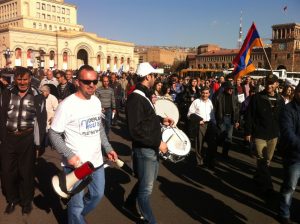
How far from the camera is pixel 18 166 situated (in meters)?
4.82

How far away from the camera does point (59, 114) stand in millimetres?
3439

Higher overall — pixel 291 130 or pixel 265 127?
pixel 291 130

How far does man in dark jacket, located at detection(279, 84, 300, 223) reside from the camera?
14.2 feet

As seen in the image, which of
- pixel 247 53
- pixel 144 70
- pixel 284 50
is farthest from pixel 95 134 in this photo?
pixel 284 50

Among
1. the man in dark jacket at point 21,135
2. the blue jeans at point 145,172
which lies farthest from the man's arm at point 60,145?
the man in dark jacket at point 21,135

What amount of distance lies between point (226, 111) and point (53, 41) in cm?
8094

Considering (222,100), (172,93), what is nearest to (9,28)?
(172,93)

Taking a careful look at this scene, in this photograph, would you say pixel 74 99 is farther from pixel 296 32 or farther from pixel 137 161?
pixel 296 32

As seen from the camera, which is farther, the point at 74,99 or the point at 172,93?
the point at 172,93

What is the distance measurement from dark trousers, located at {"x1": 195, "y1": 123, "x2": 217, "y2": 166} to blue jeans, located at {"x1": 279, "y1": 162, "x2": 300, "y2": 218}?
2.84 meters

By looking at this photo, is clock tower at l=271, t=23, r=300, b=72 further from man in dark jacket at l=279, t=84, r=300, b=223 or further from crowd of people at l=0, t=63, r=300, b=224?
man in dark jacket at l=279, t=84, r=300, b=223

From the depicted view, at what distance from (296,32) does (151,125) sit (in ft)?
340

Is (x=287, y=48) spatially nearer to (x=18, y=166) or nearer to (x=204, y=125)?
(x=204, y=125)

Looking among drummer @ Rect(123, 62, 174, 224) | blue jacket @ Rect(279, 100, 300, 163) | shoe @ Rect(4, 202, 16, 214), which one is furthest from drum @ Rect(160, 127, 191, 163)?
shoe @ Rect(4, 202, 16, 214)
